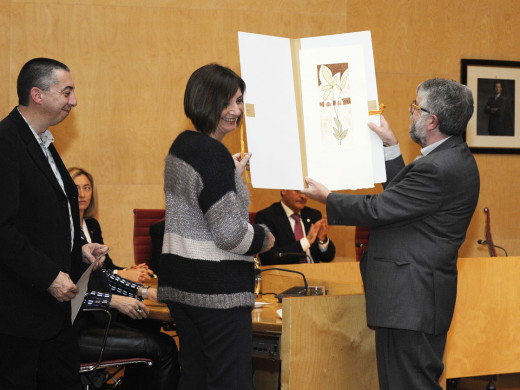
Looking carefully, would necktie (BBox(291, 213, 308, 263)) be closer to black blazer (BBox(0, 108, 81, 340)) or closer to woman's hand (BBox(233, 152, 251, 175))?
woman's hand (BBox(233, 152, 251, 175))

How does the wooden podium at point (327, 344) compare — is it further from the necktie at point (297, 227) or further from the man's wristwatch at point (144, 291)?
the necktie at point (297, 227)

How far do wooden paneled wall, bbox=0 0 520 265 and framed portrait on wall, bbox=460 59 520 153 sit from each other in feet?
2.50

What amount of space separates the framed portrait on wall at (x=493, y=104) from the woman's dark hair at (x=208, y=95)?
4.55 m

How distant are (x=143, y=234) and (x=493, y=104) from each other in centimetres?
373

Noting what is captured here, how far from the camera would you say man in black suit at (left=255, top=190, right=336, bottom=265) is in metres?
4.71

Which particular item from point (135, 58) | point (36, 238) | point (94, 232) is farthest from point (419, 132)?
point (135, 58)

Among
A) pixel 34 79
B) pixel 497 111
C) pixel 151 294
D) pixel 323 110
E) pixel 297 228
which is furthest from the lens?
pixel 497 111

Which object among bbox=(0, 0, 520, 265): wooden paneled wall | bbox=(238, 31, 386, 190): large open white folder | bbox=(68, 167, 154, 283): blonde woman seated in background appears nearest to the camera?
bbox=(238, 31, 386, 190): large open white folder

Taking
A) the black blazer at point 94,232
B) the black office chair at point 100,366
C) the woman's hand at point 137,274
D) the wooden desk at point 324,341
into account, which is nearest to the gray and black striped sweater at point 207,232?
the wooden desk at point 324,341

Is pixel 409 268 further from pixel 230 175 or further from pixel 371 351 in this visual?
pixel 230 175

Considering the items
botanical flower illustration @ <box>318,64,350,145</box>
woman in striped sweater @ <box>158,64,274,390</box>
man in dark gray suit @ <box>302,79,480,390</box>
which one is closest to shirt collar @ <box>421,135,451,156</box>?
man in dark gray suit @ <box>302,79,480,390</box>

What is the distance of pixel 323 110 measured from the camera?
106 inches

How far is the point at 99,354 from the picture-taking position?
3012mm

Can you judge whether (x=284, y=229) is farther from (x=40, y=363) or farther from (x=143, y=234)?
(x=40, y=363)
